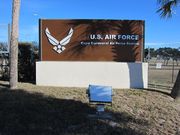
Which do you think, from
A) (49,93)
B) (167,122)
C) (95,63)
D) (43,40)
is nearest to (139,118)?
(167,122)

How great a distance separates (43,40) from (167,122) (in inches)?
309

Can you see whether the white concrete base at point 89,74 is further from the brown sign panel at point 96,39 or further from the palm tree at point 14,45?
the palm tree at point 14,45

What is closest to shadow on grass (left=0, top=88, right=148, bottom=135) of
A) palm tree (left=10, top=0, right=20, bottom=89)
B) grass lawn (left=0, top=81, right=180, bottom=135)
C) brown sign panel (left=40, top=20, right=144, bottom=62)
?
grass lawn (left=0, top=81, right=180, bottom=135)

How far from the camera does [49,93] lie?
44.3 ft

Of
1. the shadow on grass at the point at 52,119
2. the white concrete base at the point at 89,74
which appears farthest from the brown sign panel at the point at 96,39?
the shadow on grass at the point at 52,119

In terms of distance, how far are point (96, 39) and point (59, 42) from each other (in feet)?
4.95

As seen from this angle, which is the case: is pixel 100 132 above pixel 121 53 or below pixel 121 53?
below

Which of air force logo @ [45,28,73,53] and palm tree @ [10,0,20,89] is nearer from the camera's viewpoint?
palm tree @ [10,0,20,89]

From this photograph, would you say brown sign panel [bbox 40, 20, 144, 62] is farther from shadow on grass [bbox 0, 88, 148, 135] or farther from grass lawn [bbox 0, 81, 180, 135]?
shadow on grass [bbox 0, 88, 148, 135]

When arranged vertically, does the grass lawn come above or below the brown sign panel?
below

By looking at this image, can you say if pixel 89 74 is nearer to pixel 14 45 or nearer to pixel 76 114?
pixel 14 45

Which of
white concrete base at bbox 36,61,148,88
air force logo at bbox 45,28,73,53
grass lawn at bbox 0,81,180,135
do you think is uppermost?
air force logo at bbox 45,28,73,53

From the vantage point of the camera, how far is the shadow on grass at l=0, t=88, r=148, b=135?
8984mm

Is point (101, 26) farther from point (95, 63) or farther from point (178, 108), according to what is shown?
point (178, 108)
